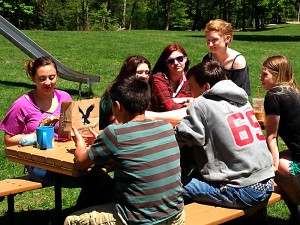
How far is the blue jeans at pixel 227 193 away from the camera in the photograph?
3.38m

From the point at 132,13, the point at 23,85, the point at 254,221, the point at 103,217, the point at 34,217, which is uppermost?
the point at 132,13

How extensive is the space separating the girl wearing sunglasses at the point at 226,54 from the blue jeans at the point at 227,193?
166 centimetres

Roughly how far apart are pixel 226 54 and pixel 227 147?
1.93m

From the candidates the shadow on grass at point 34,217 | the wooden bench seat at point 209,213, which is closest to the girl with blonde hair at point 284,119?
the wooden bench seat at point 209,213

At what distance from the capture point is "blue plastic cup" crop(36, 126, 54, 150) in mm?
3511

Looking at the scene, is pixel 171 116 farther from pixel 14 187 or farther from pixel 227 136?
pixel 14 187

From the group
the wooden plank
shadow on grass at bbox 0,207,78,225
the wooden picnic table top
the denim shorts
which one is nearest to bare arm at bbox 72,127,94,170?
the wooden picnic table top

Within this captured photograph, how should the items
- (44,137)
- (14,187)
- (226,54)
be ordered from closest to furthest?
(44,137) → (14,187) → (226,54)

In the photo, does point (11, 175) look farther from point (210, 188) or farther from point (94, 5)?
point (94, 5)

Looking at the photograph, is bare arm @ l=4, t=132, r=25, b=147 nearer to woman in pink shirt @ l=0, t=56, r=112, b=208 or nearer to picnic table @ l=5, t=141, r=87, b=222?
woman in pink shirt @ l=0, t=56, r=112, b=208

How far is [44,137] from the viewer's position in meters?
3.52

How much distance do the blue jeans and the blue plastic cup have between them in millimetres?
997

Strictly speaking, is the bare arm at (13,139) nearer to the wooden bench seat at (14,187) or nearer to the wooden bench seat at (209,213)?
the wooden bench seat at (14,187)

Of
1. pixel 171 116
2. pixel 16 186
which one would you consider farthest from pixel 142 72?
pixel 16 186
